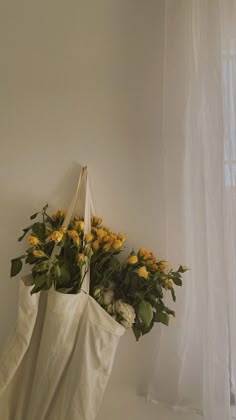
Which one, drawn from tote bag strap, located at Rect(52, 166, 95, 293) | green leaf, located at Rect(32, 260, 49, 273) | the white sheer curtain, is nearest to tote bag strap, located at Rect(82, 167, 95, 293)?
tote bag strap, located at Rect(52, 166, 95, 293)

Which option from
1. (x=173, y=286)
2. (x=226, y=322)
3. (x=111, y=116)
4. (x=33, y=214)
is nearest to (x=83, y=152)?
(x=111, y=116)

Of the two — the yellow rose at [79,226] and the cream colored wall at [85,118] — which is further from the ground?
the cream colored wall at [85,118]

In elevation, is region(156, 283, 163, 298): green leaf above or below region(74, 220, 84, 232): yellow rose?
below

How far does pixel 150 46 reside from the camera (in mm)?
875

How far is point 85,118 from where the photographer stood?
898mm

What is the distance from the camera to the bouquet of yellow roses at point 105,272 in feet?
2.40

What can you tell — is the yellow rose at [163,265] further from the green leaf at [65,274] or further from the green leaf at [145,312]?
the green leaf at [65,274]

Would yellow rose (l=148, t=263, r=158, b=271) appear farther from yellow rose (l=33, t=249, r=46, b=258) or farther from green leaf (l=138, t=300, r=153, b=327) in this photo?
yellow rose (l=33, t=249, r=46, b=258)

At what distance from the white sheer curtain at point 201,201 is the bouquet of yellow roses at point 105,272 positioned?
8 cm

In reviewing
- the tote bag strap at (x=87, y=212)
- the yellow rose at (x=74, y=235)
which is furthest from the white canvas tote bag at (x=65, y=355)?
the yellow rose at (x=74, y=235)

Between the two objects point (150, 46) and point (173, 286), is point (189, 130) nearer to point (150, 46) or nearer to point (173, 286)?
point (150, 46)

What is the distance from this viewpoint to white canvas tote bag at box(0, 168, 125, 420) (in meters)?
0.71

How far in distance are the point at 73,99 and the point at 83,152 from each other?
0.17 m

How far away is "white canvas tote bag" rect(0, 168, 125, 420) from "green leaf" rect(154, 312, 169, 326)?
0.31 feet
